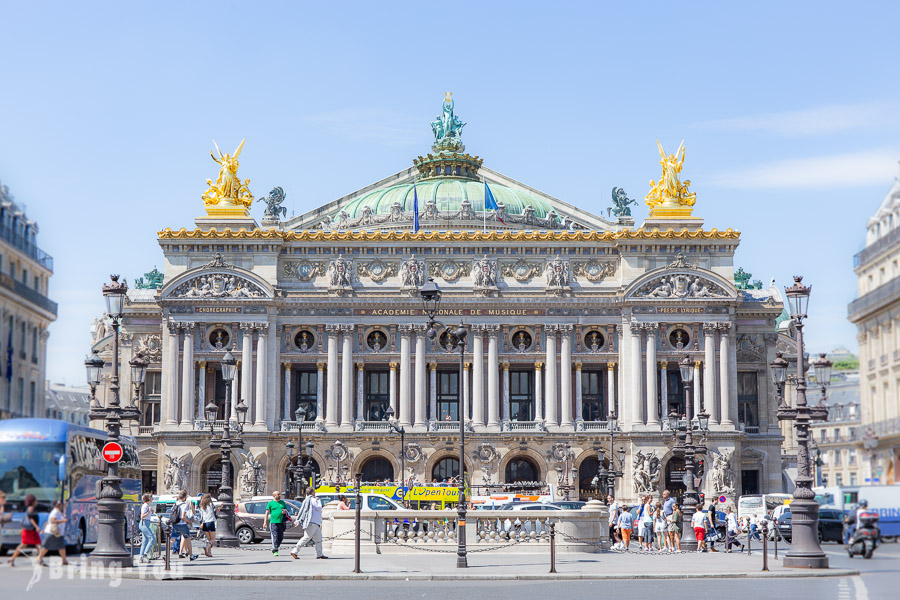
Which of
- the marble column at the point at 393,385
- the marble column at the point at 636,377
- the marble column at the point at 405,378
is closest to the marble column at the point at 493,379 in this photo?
the marble column at the point at 405,378

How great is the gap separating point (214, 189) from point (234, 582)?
211ft

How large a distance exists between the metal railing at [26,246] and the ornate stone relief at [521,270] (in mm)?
72411

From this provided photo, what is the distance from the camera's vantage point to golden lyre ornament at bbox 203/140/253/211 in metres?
95.6

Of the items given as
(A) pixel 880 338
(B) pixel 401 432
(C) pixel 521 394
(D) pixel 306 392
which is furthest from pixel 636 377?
(A) pixel 880 338

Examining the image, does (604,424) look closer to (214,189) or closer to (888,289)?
(214,189)

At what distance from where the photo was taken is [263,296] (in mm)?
91438

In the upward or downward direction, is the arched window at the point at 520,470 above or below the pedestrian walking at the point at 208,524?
above

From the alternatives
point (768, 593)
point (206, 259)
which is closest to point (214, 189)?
point (206, 259)

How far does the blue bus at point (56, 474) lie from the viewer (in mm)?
35219

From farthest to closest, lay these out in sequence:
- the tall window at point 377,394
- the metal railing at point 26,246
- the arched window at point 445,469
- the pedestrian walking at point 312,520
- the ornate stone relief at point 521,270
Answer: the tall window at point 377,394, the ornate stone relief at point 521,270, the arched window at point 445,469, the pedestrian walking at point 312,520, the metal railing at point 26,246

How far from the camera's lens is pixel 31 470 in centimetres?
3825

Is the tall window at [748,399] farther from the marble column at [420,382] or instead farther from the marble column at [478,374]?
the marble column at [420,382]

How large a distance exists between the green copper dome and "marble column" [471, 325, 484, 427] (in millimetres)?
22159

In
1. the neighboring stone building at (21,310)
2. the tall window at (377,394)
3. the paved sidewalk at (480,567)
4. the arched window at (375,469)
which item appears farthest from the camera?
the tall window at (377,394)
